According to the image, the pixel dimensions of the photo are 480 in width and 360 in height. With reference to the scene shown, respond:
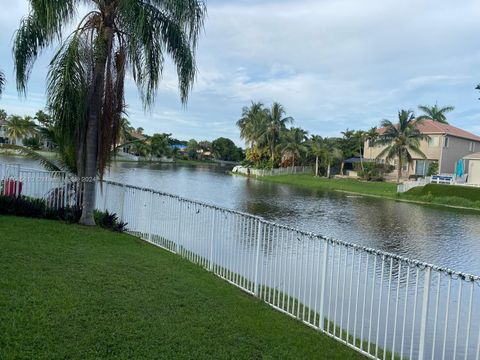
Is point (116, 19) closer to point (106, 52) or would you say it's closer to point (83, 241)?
point (106, 52)

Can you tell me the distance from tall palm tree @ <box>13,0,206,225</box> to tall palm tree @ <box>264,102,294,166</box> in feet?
171

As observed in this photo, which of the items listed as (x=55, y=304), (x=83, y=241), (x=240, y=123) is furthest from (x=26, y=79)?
(x=240, y=123)

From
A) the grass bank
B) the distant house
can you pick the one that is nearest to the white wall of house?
the grass bank

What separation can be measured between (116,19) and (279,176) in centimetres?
4924

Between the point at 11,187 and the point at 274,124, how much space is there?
52665mm

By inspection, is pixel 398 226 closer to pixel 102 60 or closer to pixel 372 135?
pixel 102 60

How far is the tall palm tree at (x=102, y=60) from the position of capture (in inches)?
381

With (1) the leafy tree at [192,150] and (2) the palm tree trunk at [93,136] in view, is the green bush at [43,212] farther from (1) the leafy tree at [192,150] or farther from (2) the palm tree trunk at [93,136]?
(1) the leafy tree at [192,150]

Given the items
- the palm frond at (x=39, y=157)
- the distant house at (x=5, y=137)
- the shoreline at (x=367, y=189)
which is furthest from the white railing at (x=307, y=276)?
the distant house at (x=5, y=137)

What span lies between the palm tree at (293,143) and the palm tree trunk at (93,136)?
52.0 metres

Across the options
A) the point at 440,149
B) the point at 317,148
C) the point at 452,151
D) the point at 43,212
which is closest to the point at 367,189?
the point at 440,149

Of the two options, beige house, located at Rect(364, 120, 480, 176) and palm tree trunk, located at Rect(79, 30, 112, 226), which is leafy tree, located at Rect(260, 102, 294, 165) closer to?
beige house, located at Rect(364, 120, 480, 176)

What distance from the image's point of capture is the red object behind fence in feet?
36.3

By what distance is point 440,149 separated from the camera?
48.7 m
